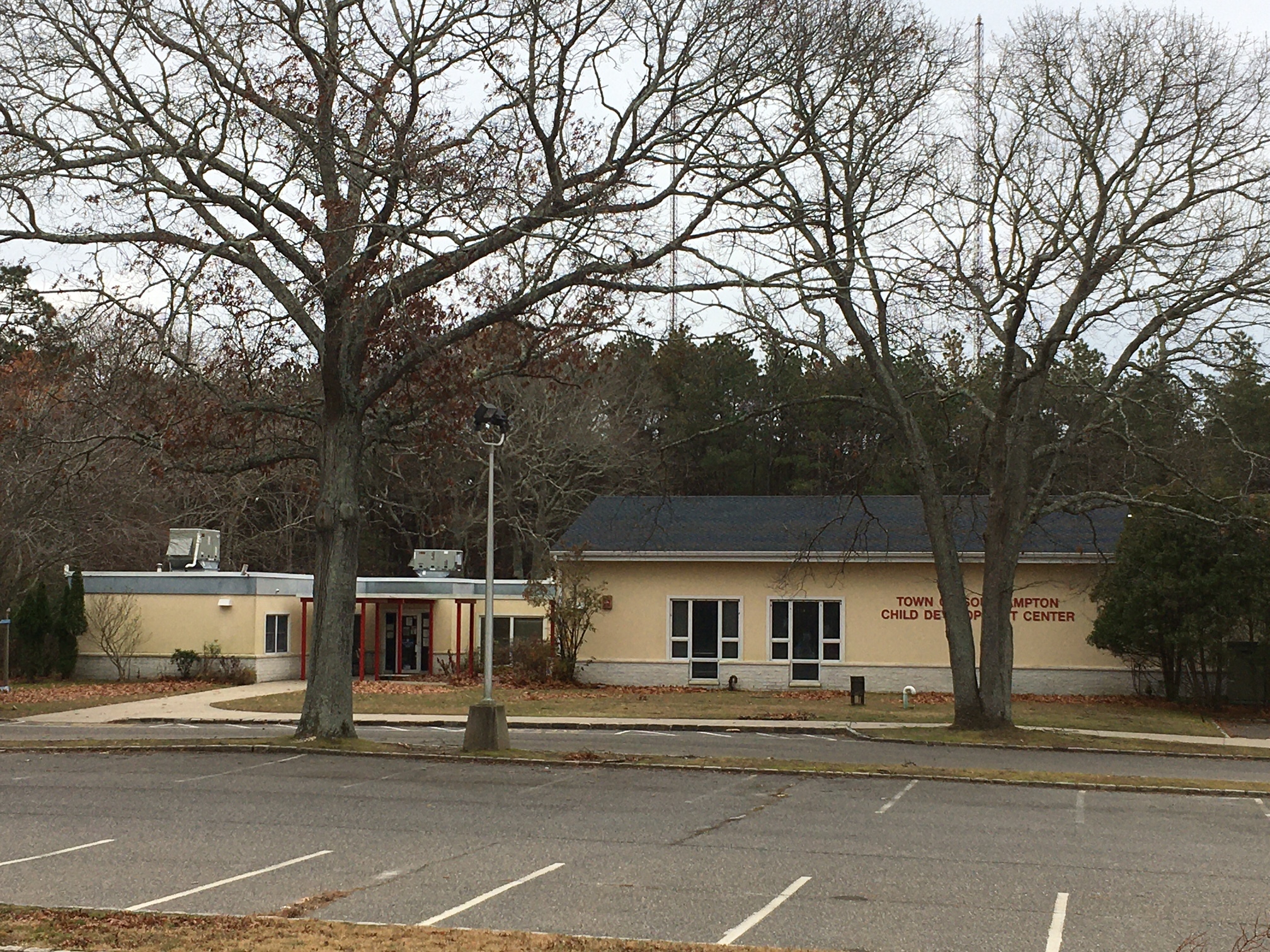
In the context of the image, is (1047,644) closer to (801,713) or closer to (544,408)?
(801,713)

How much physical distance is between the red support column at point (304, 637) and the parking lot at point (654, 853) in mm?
22702

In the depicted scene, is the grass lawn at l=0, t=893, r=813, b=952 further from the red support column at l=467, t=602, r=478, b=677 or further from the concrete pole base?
the red support column at l=467, t=602, r=478, b=677

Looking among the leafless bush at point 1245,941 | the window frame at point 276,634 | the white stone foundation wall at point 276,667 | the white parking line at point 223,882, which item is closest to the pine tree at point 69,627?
the white stone foundation wall at point 276,667

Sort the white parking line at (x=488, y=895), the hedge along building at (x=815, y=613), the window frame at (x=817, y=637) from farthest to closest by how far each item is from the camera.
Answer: the window frame at (x=817, y=637) < the hedge along building at (x=815, y=613) < the white parking line at (x=488, y=895)

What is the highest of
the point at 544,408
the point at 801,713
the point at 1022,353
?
the point at 544,408

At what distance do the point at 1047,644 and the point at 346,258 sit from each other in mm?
23181

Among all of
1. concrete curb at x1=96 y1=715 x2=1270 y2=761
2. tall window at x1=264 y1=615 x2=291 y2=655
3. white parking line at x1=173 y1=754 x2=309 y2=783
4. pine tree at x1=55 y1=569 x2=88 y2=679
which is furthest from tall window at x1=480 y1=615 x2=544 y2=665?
white parking line at x1=173 y1=754 x2=309 y2=783

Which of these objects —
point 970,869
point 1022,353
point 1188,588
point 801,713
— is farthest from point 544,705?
point 970,869

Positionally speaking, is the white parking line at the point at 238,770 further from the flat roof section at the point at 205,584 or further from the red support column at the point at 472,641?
the red support column at the point at 472,641

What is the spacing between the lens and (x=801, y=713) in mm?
28297

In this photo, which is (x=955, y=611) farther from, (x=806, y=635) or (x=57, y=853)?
(x=57, y=853)

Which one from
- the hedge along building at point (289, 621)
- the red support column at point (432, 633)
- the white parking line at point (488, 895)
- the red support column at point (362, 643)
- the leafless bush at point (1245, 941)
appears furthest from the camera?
the red support column at point (432, 633)

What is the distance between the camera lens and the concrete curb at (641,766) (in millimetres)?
16734

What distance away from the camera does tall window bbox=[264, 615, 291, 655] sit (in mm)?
39656
